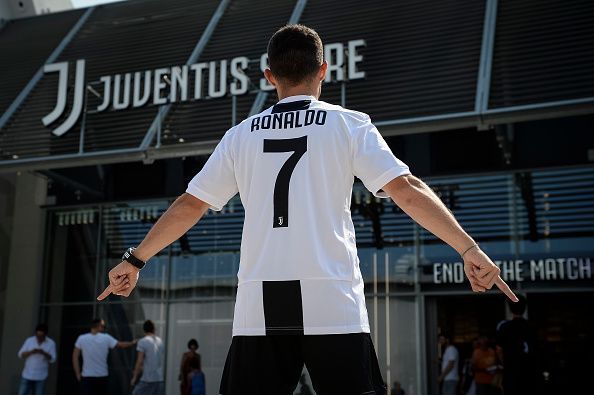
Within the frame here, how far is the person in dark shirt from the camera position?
23.9ft

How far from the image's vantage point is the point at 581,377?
40.0ft

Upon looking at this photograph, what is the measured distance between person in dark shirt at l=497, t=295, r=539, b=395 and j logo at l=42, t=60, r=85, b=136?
24.6 ft

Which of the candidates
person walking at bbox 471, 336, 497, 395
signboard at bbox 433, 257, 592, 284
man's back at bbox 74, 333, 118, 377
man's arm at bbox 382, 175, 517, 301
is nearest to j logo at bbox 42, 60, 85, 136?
man's back at bbox 74, 333, 118, 377

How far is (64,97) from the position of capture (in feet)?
40.7

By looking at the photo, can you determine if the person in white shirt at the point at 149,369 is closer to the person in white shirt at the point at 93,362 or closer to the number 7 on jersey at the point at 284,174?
the person in white shirt at the point at 93,362

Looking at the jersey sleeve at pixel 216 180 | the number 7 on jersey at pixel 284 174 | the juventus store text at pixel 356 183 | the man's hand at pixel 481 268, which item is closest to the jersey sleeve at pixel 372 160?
the number 7 on jersey at pixel 284 174

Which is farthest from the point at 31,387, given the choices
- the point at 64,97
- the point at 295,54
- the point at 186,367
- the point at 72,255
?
the point at 295,54

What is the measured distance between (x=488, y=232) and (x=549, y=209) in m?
1.00

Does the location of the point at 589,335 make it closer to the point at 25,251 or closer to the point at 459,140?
the point at 459,140

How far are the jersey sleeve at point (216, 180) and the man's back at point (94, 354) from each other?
357 inches

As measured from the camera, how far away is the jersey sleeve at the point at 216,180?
9.53ft

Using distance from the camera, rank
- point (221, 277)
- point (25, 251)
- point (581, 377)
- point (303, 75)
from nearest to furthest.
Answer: point (303, 75), point (581, 377), point (221, 277), point (25, 251)

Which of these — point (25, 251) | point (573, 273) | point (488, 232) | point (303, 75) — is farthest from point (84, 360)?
point (303, 75)

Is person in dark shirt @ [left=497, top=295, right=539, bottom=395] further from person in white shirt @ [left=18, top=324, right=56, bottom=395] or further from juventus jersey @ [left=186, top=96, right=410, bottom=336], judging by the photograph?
person in white shirt @ [left=18, top=324, right=56, bottom=395]
